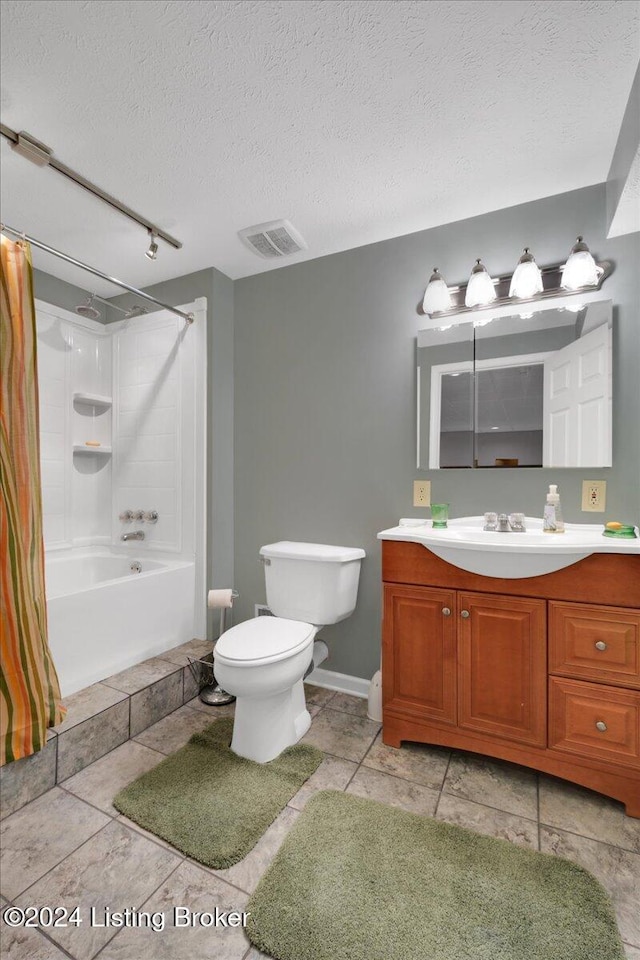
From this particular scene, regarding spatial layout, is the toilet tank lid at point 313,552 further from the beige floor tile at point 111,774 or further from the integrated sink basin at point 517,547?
the beige floor tile at point 111,774

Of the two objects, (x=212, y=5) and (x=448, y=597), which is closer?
(x=212, y=5)

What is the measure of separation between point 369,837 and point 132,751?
1.05 m

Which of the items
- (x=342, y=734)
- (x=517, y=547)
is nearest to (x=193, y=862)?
(x=342, y=734)

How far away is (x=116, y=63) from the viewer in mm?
1342

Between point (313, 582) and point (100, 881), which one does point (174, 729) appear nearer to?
point (100, 881)

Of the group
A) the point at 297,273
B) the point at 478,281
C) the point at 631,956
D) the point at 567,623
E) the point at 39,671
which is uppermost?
the point at 297,273

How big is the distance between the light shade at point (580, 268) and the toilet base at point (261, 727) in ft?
6.83

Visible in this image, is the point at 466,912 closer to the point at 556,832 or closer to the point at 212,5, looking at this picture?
the point at 556,832

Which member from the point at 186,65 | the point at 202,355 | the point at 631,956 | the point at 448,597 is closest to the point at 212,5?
the point at 186,65

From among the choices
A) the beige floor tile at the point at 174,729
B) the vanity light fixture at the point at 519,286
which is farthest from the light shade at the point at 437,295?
the beige floor tile at the point at 174,729

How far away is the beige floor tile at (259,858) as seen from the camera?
49.2 inches

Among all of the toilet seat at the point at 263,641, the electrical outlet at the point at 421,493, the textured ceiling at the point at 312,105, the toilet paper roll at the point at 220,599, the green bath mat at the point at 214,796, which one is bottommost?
the green bath mat at the point at 214,796

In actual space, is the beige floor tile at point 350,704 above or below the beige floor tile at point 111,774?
below

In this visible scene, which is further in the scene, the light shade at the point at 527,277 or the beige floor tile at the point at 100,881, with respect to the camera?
the light shade at the point at 527,277
